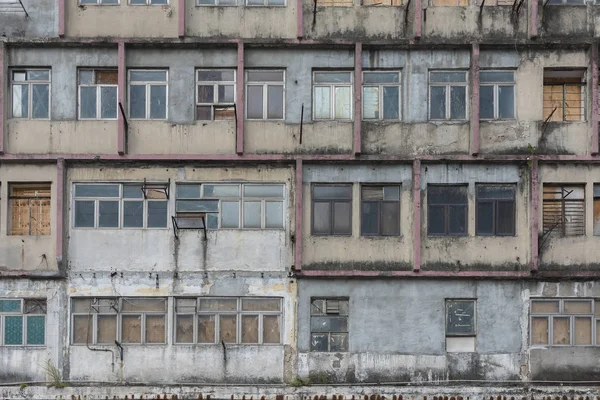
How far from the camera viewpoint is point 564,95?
59.8 ft

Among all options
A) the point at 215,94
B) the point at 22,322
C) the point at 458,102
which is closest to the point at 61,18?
the point at 215,94

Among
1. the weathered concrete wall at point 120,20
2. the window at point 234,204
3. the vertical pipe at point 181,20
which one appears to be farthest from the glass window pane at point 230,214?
the weathered concrete wall at point 120,20

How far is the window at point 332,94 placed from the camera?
18.1 meters

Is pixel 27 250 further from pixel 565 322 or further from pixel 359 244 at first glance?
pixel 565 322

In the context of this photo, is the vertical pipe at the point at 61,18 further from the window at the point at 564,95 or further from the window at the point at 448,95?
the window at the point at 564,95

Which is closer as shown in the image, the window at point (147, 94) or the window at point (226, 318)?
the window at point (226, 318)

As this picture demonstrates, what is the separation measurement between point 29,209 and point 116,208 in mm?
2003

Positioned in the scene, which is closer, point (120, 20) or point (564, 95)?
point (120, 20)

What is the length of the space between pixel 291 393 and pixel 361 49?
7787 millimetres

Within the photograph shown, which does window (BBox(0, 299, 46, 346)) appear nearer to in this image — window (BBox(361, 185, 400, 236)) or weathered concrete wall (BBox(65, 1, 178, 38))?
weathered concrete wall (BBox(65, 1, 178, 38))

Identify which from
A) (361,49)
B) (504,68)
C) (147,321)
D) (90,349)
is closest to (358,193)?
(361,49)

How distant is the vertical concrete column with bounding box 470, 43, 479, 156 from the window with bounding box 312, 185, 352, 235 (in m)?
2.95

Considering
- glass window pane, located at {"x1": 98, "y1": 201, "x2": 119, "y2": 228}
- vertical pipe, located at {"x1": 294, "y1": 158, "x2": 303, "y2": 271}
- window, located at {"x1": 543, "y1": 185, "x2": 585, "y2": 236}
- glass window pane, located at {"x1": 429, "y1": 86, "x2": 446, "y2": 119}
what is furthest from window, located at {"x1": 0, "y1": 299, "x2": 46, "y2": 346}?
window, located at {"x1": 543, "y1": 185, "x2": 585, "y2": 236}

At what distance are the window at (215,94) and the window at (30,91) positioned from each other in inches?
138
